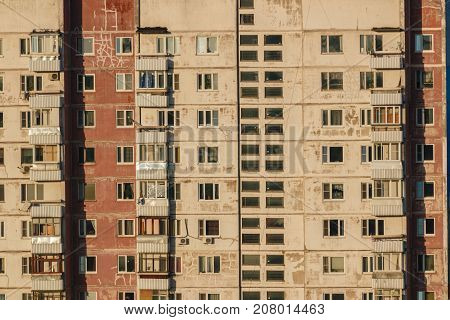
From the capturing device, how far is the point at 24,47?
60875 millimetres

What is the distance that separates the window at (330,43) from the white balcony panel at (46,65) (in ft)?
56.3

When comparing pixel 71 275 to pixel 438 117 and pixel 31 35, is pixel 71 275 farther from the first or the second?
pixel 438 117

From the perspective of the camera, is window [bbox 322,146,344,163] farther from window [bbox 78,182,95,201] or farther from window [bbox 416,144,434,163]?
window [bbox 78,182,95,201]

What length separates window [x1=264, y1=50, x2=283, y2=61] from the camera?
60375mm

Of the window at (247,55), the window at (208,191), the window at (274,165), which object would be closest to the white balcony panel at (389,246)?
the window at (274,165)

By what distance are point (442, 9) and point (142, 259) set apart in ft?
83.5

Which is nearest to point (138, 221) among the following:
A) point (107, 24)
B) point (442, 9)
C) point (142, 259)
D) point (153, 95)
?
point (142, 259)

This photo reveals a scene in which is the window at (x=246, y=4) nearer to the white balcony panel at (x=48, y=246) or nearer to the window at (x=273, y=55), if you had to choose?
the window at (x=273, y=55)

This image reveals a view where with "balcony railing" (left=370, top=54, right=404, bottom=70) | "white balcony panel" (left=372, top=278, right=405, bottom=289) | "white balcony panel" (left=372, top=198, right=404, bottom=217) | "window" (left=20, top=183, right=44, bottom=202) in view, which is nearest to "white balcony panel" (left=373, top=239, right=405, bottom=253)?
"white balcony panel" (left=372, top=198, right=404, bottom=217)

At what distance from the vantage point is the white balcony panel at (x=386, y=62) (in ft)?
195

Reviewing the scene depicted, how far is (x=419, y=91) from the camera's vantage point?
Answer: 6056cm

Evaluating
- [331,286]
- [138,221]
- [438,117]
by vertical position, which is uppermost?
[438,117]

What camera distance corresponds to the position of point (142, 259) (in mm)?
60531

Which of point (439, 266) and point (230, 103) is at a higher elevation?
point (230, 103)
